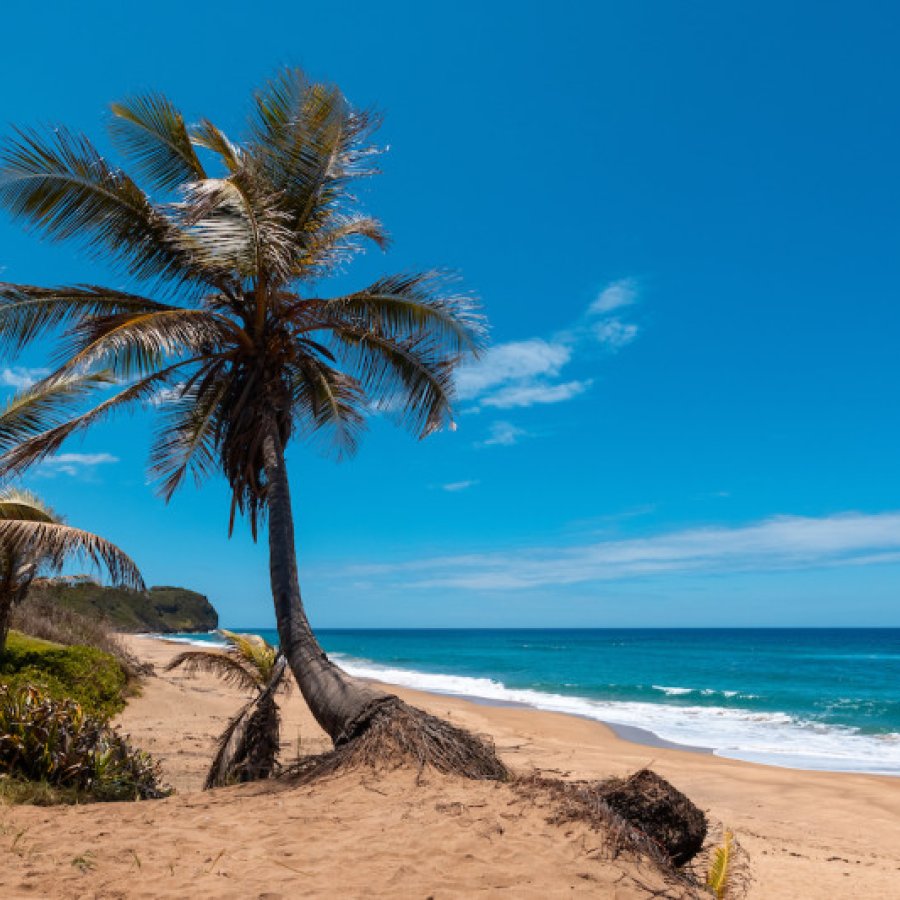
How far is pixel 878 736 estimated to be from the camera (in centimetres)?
1972

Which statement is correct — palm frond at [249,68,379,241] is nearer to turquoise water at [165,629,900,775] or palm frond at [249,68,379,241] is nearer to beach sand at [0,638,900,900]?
beach sand at [0,638,900,900]

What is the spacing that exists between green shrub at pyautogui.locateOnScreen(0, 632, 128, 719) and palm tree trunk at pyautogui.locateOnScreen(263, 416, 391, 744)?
19.6ft

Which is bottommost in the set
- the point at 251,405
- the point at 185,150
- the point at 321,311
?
the point at 251,405

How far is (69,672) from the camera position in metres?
13.6

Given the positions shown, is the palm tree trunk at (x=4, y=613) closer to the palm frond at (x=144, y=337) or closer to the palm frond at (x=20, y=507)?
the palm frond at (x=20, y=507)

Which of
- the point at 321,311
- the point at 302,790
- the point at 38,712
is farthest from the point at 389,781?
the point at 321,311

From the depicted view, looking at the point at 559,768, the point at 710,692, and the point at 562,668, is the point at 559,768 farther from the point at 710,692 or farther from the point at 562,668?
the point at 562,668

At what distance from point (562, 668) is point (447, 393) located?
42.3 meters

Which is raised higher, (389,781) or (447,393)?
(447,393)

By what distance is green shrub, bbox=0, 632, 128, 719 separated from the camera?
12.5 m

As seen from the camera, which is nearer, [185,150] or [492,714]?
[185,150]

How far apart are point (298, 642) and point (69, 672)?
26.4 feet

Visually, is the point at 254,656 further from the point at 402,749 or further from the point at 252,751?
the point at 402,749

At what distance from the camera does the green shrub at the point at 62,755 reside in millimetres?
6879
